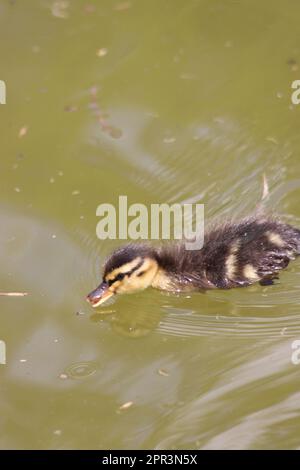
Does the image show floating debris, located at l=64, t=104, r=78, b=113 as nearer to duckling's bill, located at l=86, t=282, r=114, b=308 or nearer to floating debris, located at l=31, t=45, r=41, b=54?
floating debris, located at l=31, t=45, r=41, b=54

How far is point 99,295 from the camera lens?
3379mm

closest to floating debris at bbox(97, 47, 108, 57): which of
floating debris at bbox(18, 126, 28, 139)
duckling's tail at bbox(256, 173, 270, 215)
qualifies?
floating debris at bbox(18, 126, 28, 139)

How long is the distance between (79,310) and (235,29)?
1.94 meters

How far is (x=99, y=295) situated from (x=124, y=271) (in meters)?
0.13

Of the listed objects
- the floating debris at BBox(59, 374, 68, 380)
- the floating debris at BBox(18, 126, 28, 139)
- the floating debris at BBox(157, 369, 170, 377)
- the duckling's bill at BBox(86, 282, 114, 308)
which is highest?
the floating debris at BBox(18, 126, 28, 139)

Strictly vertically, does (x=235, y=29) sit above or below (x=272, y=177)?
above

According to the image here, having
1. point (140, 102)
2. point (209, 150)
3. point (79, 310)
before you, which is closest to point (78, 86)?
point (140, 102)

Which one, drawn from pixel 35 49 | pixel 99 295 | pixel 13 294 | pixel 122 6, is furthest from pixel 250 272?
pixel 122 6

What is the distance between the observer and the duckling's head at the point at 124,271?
3387mm

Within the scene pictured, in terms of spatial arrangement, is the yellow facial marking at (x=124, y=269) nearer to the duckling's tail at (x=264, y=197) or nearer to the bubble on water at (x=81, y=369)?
the bubble on water at (x=81, y=369)

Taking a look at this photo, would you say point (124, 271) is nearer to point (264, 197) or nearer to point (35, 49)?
point (264, 197)

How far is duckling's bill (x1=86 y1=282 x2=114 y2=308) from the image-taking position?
3.37 m

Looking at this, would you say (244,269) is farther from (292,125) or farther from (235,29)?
(235,29)
